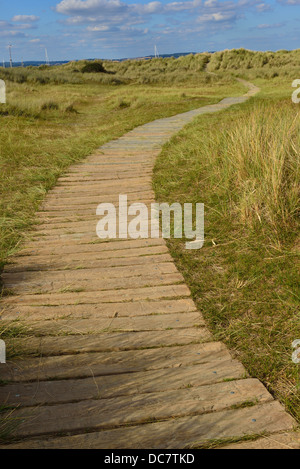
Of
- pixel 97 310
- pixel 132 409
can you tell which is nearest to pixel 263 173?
pixel 97 310

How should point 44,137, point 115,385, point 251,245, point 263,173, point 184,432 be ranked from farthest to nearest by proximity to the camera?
point 44,137 → point 263,173 → point 251,245 → point 115,385 → point 184,432

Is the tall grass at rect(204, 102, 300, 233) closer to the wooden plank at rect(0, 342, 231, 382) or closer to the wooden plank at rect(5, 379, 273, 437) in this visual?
the wooden plank at rect(0, 342, 231, 382)

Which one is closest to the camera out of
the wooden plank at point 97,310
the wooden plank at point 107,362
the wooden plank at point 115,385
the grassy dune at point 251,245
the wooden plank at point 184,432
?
the wooden plank at point 184,432

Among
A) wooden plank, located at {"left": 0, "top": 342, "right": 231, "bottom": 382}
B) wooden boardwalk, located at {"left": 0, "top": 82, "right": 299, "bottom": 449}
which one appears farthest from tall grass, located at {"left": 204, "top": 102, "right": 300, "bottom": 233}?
wooden plank, located at {"left": 0, "top": 342, "right": 231, "bottom": 382}

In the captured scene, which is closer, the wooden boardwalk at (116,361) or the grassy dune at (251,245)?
the wooden boardwalk at (116,361)

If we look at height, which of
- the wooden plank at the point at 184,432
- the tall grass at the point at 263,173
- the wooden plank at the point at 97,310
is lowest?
the wooden plank at the point at 184,432

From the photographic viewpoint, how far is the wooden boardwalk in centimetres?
202

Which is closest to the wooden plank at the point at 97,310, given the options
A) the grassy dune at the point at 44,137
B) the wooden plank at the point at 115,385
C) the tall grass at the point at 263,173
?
the wooden plank at the point at 115,385

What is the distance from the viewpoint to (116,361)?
2523 millimetres

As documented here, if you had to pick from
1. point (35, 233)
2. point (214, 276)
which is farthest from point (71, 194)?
point (214, 276)

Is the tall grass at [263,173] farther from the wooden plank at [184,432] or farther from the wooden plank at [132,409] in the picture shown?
the wooden plank at [184,432]

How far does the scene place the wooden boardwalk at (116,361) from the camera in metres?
2.02

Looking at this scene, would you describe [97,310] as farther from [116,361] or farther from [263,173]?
[263,173]

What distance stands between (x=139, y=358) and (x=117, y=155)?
5237 millimetres
